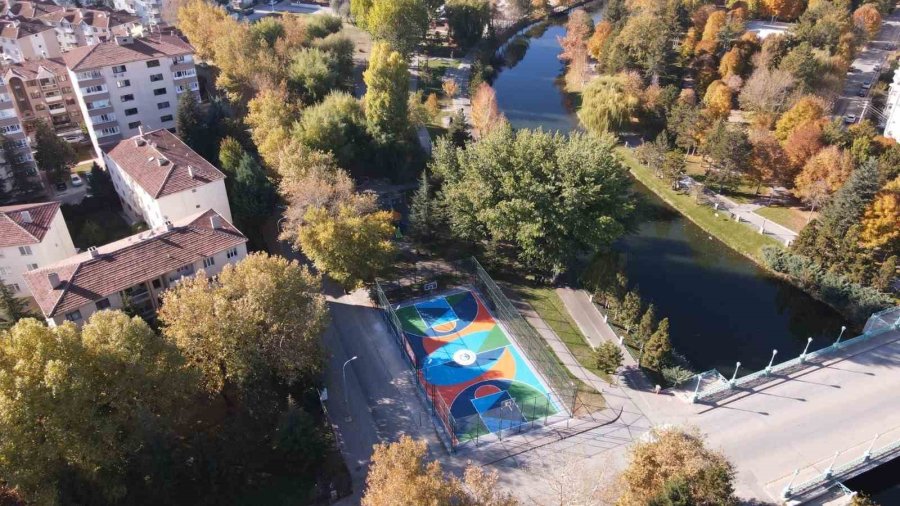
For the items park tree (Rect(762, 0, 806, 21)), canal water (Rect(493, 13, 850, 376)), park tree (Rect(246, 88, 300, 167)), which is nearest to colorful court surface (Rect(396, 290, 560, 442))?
canal water (Rect(493, 13, 850, 376))

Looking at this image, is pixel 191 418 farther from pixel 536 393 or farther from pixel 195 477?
pixel 536 393

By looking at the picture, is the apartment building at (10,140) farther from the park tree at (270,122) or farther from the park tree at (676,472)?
the park tree at (676,472)

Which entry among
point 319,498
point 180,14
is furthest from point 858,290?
point 180,14

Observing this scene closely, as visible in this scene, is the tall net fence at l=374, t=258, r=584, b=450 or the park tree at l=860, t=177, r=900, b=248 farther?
the park tree at l=860, t=177, r=900, b=248

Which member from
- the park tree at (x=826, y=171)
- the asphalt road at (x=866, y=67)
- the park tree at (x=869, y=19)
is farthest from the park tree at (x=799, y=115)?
the park tree at (x=869, y=19)

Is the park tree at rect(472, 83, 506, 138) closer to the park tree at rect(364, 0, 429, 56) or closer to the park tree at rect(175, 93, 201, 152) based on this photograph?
the park tree at rect(364, 0, 429, 56)
